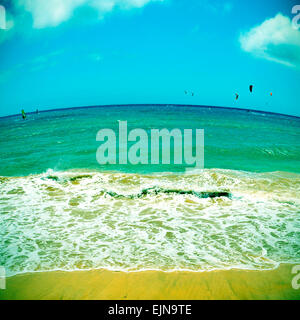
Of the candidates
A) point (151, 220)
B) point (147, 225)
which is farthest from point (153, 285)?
point (151, 220)

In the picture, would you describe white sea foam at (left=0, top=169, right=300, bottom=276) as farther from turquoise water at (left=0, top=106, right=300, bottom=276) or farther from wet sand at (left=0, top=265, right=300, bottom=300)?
wet sand at (left=0, top=265, right=300, bottom=300)

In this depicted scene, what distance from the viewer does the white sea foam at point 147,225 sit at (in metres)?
4.67

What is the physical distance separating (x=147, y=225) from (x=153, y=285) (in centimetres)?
237

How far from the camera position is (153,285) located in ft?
A: 12.6

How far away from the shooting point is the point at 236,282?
3.94 meters

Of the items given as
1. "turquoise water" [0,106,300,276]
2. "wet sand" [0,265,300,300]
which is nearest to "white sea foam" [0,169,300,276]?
"turquoise water" [0,106,300,276]

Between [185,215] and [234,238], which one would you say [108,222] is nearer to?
[185,215]

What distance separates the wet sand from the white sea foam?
23 centimetres

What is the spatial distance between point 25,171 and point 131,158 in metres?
6.60

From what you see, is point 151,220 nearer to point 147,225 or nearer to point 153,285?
point 147,225

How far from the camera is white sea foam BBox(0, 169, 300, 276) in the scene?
4.67m

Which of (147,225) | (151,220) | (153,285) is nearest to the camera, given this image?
(153,285)

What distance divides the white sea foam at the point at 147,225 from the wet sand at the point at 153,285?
0.23 meters

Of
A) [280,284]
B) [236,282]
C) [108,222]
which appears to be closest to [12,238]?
[108,222]
